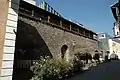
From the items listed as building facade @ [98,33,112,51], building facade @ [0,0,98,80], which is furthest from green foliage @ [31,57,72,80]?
building facade @ [98,33,112,51]

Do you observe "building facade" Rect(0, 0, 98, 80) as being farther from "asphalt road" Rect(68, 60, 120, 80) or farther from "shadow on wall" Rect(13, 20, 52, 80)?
"asphalt road" Rect(68, 60, 120, 80)

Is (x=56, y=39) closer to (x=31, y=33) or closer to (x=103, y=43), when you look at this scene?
(x=31, y=33)

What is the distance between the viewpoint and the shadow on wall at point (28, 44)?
10.8m

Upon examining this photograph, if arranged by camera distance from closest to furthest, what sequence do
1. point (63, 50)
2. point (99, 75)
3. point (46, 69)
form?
point (46, 69) → point (99, 75) → point (63, 50)

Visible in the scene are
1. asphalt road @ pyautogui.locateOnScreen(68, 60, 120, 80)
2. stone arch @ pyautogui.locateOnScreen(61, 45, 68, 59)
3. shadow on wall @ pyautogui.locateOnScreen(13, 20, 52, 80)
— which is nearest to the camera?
shadow on wall @ pyautogui.locateOnScreen(13, 20, 52, 80)

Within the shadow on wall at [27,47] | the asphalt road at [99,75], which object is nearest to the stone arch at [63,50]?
the asphalt road at [99,75]

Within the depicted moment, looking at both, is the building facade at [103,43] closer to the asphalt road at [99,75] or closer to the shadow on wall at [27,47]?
the asphalt road at [99,75]

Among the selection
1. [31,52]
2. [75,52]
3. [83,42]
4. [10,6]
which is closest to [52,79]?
[31,52]

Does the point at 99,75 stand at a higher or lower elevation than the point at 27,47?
lower

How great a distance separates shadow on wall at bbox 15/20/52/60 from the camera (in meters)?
10.8

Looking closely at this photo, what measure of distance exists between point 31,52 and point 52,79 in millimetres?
2959

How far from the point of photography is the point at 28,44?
11.7 metres

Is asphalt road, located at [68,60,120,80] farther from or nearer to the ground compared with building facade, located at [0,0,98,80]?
nearer to the ground

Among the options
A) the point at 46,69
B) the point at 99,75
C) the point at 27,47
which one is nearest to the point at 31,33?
the point at 27,47
